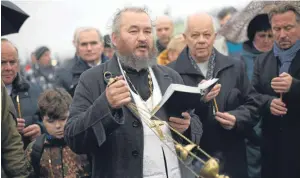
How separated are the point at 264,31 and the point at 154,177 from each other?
326 cm

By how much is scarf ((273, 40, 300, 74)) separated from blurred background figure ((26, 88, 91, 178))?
2154mm

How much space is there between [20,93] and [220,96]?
6.97 ft

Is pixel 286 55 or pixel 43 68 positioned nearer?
pixel 286 55

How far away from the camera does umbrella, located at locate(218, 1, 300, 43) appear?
19.6 ft

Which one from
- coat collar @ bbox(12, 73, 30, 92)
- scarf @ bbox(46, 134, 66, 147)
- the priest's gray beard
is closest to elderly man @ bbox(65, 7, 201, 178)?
the priest's gray beard

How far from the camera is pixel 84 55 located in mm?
6590

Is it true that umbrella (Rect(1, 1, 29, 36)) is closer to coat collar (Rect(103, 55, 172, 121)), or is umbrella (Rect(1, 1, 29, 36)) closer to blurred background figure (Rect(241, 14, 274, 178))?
coat collar (Rect(103, 55, 172, 121))

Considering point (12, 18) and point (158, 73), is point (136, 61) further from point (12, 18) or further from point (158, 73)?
point (12, 18)

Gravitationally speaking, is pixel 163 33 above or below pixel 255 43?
below

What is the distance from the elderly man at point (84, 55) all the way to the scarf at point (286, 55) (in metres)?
2.53

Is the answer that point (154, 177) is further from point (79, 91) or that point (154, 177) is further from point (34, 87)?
point (34, 87)

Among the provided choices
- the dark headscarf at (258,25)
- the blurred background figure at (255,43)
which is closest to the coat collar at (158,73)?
the blurred background figure at (255,43)

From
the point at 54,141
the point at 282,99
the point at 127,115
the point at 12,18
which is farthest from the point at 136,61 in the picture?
the point at 282,99

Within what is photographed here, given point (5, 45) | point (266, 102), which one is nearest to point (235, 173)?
point (266, 102)
